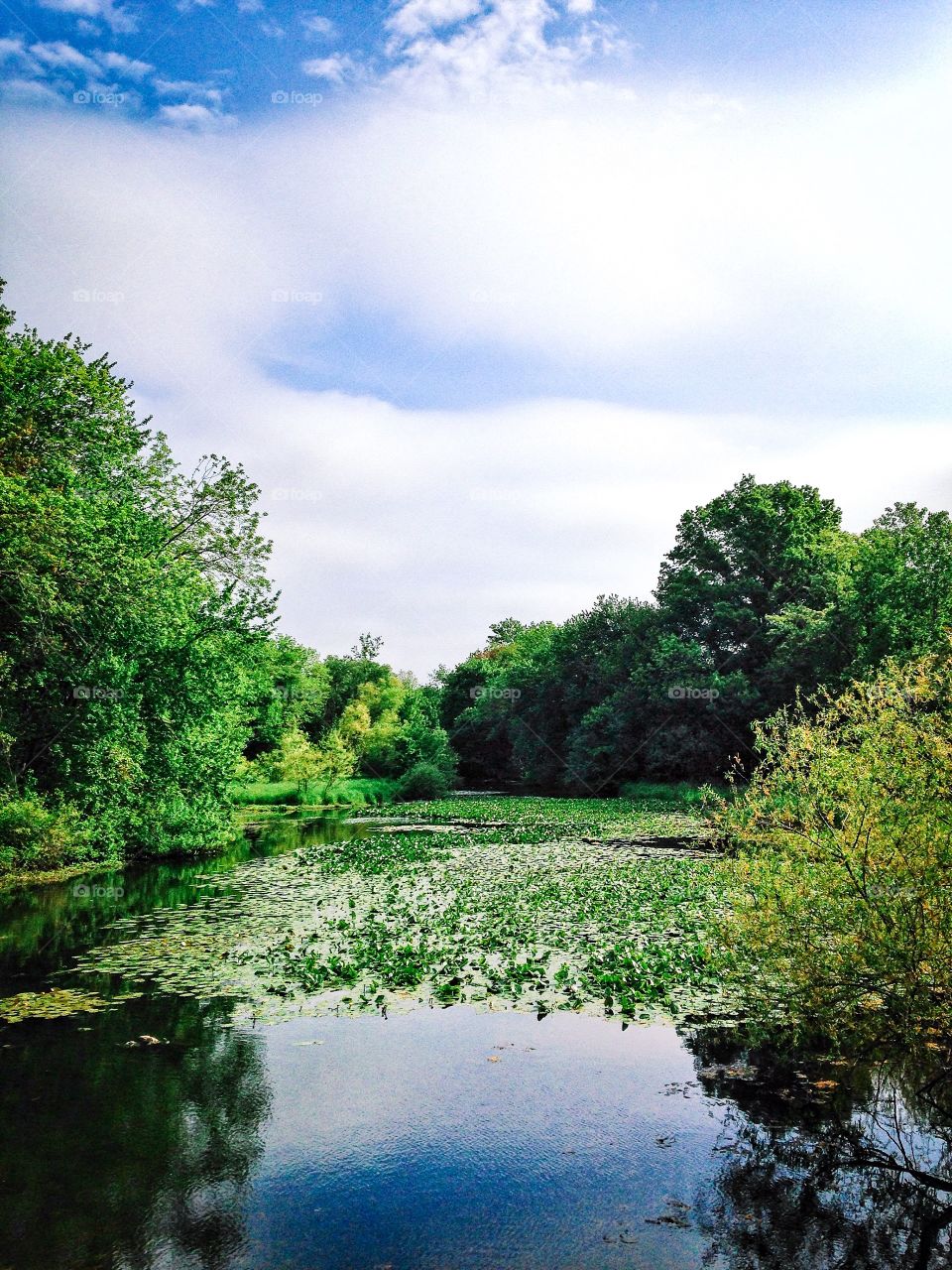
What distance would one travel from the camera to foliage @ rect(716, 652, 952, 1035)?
669 centimetres

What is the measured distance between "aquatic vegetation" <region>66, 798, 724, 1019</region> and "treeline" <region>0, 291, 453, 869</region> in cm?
413

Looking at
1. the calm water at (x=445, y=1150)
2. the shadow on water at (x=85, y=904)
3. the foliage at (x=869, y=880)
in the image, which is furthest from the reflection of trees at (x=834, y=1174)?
the shadow on water at (x=85, y=904)

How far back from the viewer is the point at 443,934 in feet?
46.2

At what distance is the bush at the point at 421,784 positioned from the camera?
54.1m

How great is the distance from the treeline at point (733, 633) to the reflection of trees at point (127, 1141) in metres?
24.8

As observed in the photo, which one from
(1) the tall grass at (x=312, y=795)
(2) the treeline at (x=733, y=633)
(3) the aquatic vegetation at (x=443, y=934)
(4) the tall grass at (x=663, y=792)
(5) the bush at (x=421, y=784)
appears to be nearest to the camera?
(3) the aquatic vegetation at (x=443, y=934)

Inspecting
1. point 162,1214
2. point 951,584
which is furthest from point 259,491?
point 951,584

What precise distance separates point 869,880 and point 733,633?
145ft

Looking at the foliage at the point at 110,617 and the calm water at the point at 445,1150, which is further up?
the foliage at the point at 110,617

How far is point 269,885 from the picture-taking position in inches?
788

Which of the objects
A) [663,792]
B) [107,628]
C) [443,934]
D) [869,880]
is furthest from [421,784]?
[869,880]

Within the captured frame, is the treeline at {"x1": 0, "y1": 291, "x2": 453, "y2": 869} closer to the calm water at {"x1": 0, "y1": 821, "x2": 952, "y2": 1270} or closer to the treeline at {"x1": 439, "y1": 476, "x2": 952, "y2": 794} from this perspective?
the calm water at {"x1": 0, "y1": 821, "x2": 952, "y2": 1270}

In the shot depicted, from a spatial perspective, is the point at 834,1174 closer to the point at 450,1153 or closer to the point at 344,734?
the point at 450,1153

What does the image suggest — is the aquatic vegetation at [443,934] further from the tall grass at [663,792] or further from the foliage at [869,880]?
the tall grass at [663,792]
